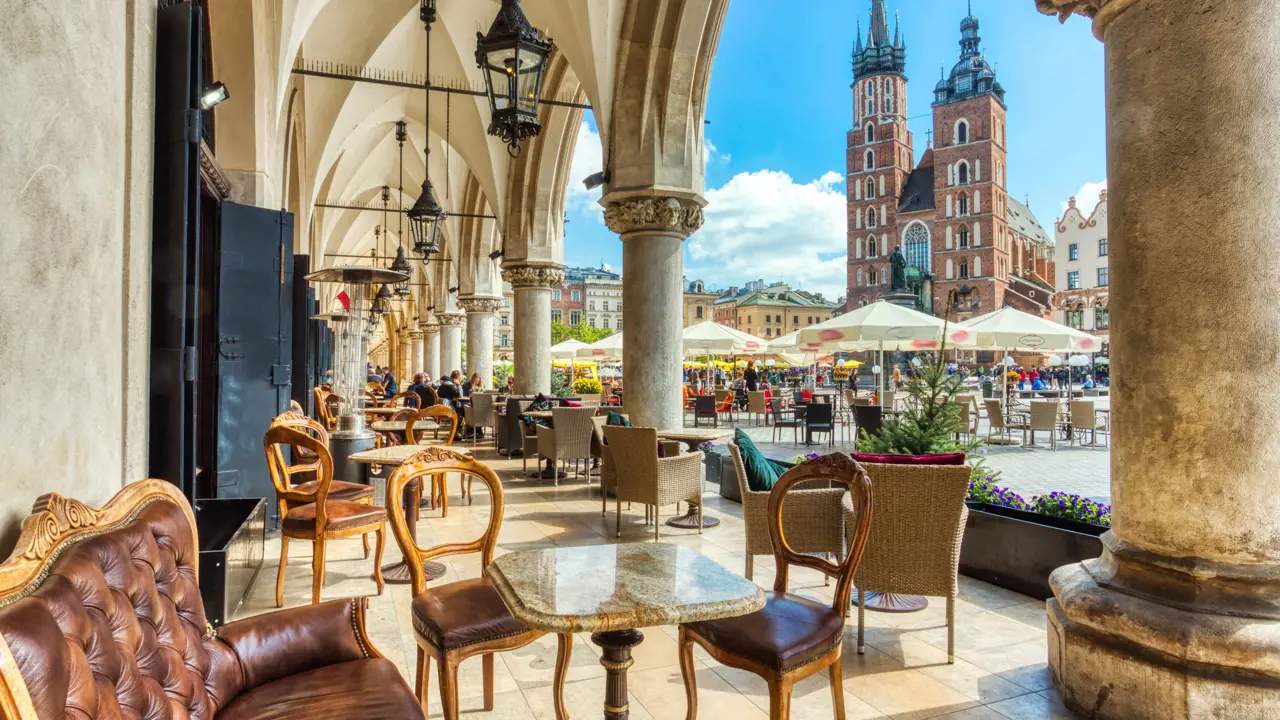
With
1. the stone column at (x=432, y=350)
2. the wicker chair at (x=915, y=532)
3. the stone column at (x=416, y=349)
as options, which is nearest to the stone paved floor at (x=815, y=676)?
the wicker chair at (x=915, y=532)

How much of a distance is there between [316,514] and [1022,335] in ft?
36.4

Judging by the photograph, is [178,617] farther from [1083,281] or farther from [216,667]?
[1083,281]

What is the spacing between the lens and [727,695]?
2.86 m

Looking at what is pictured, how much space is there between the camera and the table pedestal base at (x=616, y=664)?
2041 millimetres

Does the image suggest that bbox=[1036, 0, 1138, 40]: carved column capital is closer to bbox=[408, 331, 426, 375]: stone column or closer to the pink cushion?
the pink cushion

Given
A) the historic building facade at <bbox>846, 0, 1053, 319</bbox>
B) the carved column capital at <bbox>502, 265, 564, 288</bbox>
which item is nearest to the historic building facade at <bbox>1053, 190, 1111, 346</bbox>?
the historic building facade at <bbox>846, 0, 1053, 319</bbox>

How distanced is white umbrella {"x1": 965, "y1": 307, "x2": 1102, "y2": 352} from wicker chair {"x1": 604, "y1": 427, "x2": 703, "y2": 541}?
7792 mm

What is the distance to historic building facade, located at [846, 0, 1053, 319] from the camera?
58.5 meters

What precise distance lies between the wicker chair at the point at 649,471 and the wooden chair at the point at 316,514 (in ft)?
5.97

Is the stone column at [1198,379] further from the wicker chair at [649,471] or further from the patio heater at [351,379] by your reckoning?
the patio heater at [351,379]

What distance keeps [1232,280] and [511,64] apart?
3696 mm

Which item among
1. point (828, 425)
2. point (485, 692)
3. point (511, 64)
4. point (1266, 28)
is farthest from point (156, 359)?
point (828, 425)

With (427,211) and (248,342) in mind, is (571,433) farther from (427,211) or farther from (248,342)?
(427,211)

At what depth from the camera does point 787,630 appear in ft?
7.47
